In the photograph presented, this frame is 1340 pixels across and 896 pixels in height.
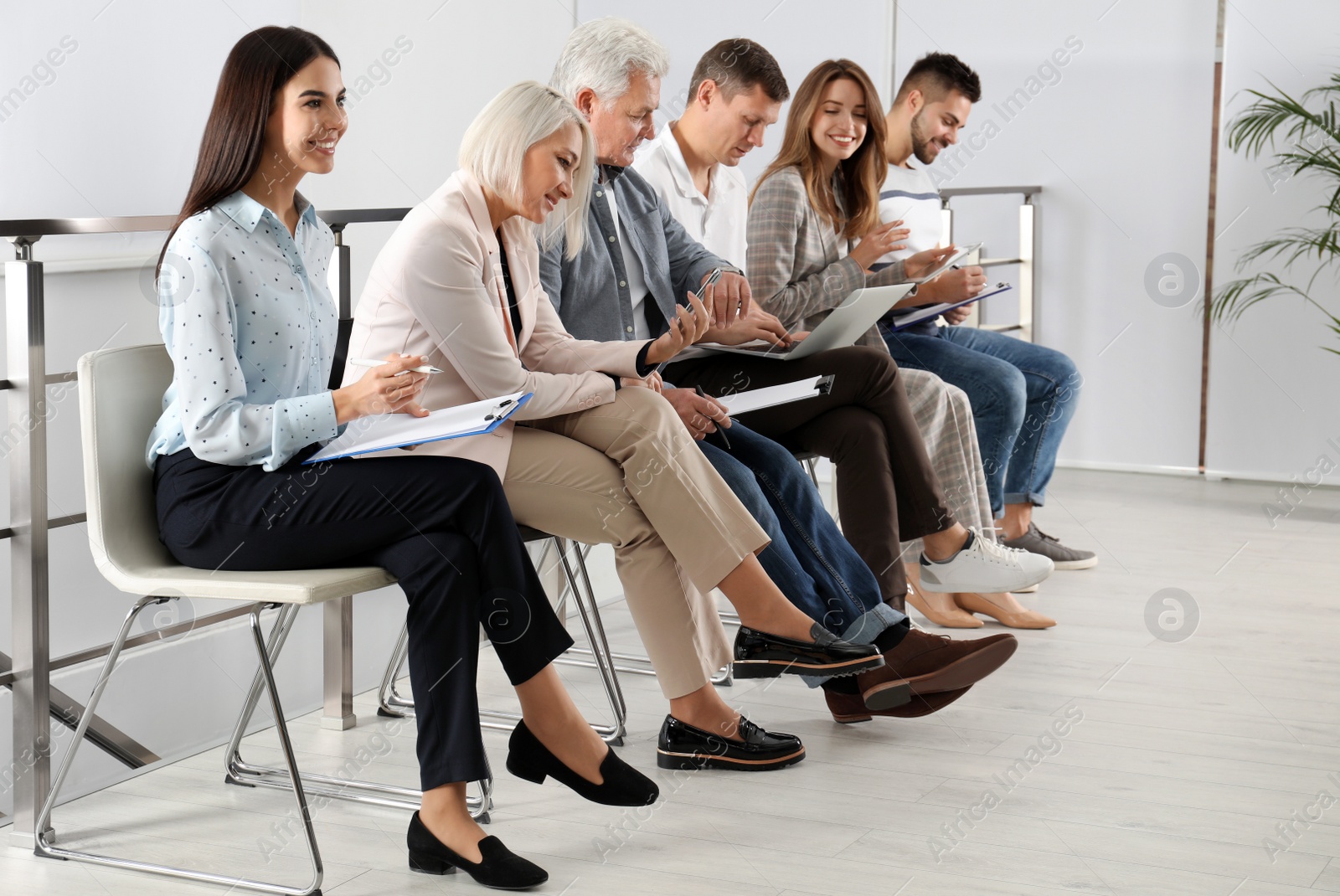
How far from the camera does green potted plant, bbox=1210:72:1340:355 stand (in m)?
4.55

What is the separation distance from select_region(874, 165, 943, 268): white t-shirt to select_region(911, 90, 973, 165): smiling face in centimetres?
6

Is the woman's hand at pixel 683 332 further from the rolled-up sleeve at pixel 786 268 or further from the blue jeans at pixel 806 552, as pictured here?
the rolled-up sleeve at pixel 786 268

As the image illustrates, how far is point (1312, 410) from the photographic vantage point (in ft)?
15.7

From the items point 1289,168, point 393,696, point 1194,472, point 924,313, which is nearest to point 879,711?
point 393,696

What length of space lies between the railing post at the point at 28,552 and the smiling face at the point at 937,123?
2296mm

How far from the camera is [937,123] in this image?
11.6 feet

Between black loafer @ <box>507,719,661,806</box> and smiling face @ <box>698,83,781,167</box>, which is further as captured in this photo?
smiling face @ <box>698,83,781,167</box>

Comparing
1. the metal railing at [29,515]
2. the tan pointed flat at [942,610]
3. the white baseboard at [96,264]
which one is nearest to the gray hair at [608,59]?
the metal railing at [29,515]

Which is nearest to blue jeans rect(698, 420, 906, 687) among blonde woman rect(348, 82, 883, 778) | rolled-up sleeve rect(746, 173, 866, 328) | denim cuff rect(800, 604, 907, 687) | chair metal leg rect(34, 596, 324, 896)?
denim cuff rect(800, 604, 907, 687)

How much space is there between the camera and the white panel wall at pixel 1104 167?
4883mm

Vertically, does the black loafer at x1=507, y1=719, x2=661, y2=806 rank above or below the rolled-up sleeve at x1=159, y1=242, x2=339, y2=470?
below

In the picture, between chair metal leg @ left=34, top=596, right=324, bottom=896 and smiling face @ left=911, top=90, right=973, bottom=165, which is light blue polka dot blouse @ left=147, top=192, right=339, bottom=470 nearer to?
chair metal leg @ left=34, top=596, right=324, bottom=896

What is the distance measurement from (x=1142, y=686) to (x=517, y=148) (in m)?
1.56

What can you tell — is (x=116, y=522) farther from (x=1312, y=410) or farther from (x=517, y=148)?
(x=1312, y=410)
